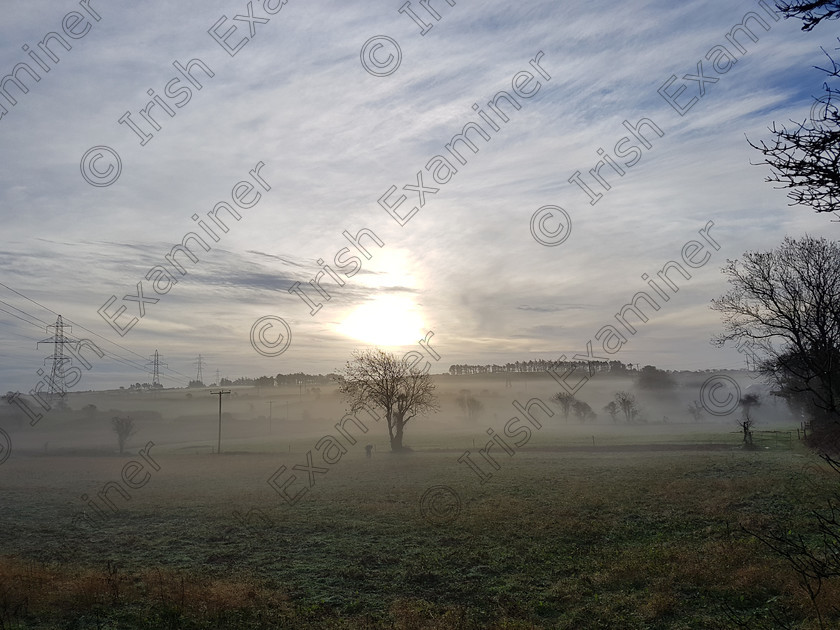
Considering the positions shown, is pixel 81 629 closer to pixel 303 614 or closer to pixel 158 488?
pixel 303 614

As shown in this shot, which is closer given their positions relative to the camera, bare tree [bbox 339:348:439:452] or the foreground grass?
the foreground grass

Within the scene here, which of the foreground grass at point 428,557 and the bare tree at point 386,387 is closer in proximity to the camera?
the foreground grass at point 428,557

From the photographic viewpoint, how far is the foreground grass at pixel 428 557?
12.5 m

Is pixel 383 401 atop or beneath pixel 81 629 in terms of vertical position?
atop

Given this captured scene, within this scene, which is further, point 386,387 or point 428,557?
point 386,387

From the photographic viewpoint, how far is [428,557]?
1745 cm

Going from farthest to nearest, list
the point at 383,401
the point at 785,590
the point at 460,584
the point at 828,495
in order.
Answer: the point at 383,401, the point at 828,495, the point at 460,584, the point at 785,590

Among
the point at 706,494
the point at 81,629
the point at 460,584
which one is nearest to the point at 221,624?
the point at 81,629

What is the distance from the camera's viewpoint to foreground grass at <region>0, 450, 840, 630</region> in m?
12.5

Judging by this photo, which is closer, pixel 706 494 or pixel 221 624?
pixel 221 624

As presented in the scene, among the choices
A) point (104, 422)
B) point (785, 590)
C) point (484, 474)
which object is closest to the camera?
point (785, 590)

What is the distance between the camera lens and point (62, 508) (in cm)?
3005

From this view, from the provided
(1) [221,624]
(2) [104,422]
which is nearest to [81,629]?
(1) [221,624]

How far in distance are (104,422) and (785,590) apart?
13765 cm
